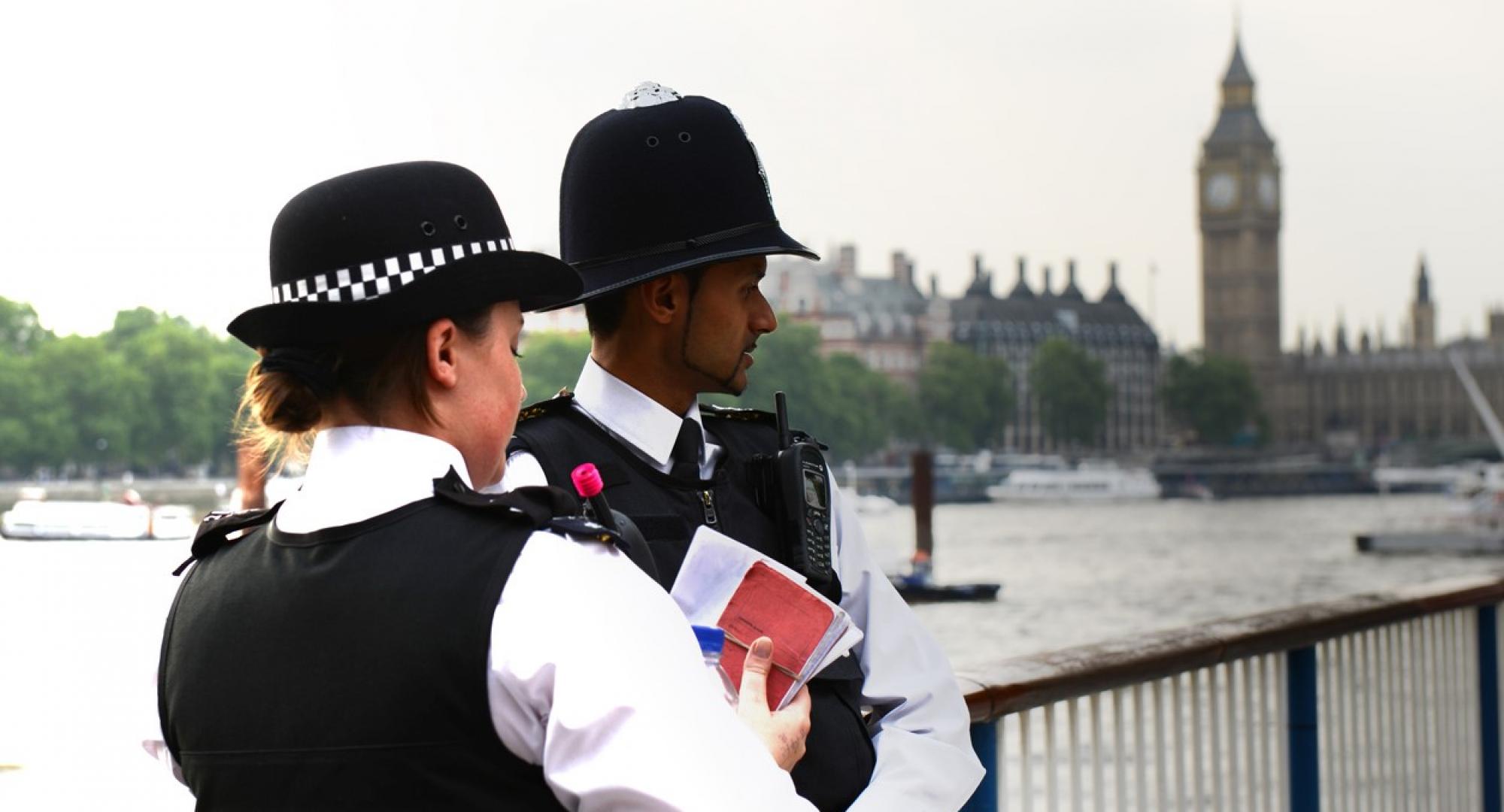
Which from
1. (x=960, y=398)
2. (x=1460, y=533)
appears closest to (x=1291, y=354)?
(x=960, y=398)

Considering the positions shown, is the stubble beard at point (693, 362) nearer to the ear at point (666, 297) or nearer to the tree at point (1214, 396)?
the ear at point (666, 297)

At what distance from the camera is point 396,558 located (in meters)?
0.87

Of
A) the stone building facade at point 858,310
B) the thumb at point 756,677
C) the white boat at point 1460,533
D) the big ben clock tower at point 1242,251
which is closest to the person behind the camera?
the thumb at point 756,677

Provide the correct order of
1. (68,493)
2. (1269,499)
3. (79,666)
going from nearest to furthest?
(79,666) < (68,493) < (1269,499)

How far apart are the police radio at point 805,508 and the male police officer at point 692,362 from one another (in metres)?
0.02

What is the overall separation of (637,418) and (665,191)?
0.56 feet

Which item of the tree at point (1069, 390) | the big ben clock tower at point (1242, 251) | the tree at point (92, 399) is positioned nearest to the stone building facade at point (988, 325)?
the tree at point (1069, 390)

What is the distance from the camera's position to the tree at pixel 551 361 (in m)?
60.5

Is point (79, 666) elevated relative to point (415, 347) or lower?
lower

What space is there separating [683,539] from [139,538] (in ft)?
148

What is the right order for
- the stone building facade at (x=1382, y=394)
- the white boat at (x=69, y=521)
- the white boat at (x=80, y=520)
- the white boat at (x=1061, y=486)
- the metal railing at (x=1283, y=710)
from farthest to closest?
the stone building facade at (x=1382, y=394)
the white boat at (x=1061, y=486)
the white boat at (x=69, y=521)
the white boat at (x=80, y=520)
the metal railing at (x=1283, y=710)

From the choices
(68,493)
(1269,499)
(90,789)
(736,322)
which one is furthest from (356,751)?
(1269,499)

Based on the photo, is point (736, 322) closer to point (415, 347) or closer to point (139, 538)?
point (415, 347)

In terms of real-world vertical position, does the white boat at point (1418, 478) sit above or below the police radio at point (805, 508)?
below
